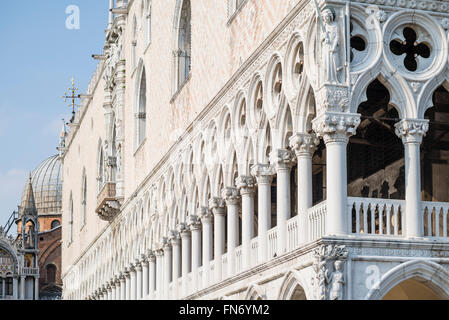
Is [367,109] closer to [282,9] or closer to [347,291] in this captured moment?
[282,9]

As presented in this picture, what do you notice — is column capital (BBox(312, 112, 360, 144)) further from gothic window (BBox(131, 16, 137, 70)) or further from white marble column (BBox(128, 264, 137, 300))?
gothic window (BBox(131, 16, 137, 70))

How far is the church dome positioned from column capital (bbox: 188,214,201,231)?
5791 centimetres

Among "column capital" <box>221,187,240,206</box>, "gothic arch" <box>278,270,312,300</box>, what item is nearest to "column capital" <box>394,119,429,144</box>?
"gothic arch" <box>278,270,312,300</box>

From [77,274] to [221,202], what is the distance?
2702 cm

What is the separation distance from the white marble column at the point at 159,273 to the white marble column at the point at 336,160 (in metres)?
13.5

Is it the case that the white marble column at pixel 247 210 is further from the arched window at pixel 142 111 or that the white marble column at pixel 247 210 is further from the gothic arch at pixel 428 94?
the arched window at pixel 142 111

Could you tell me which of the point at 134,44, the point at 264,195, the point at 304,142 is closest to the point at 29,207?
the point at 134,44

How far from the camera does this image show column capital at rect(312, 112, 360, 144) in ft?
52.3

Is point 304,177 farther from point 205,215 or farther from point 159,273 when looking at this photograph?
point 159,273

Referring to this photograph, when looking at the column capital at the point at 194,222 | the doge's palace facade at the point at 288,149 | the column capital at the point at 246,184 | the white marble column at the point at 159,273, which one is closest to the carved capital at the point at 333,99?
the doge's palace facade at the point at 288,149

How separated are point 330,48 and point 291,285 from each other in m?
4.04

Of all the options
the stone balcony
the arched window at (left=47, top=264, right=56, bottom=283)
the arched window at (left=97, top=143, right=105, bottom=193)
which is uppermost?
the arched window at (left=97, top=143, right=105, bottom=193)

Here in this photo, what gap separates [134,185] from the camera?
112 ft

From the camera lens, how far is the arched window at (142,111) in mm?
33844
